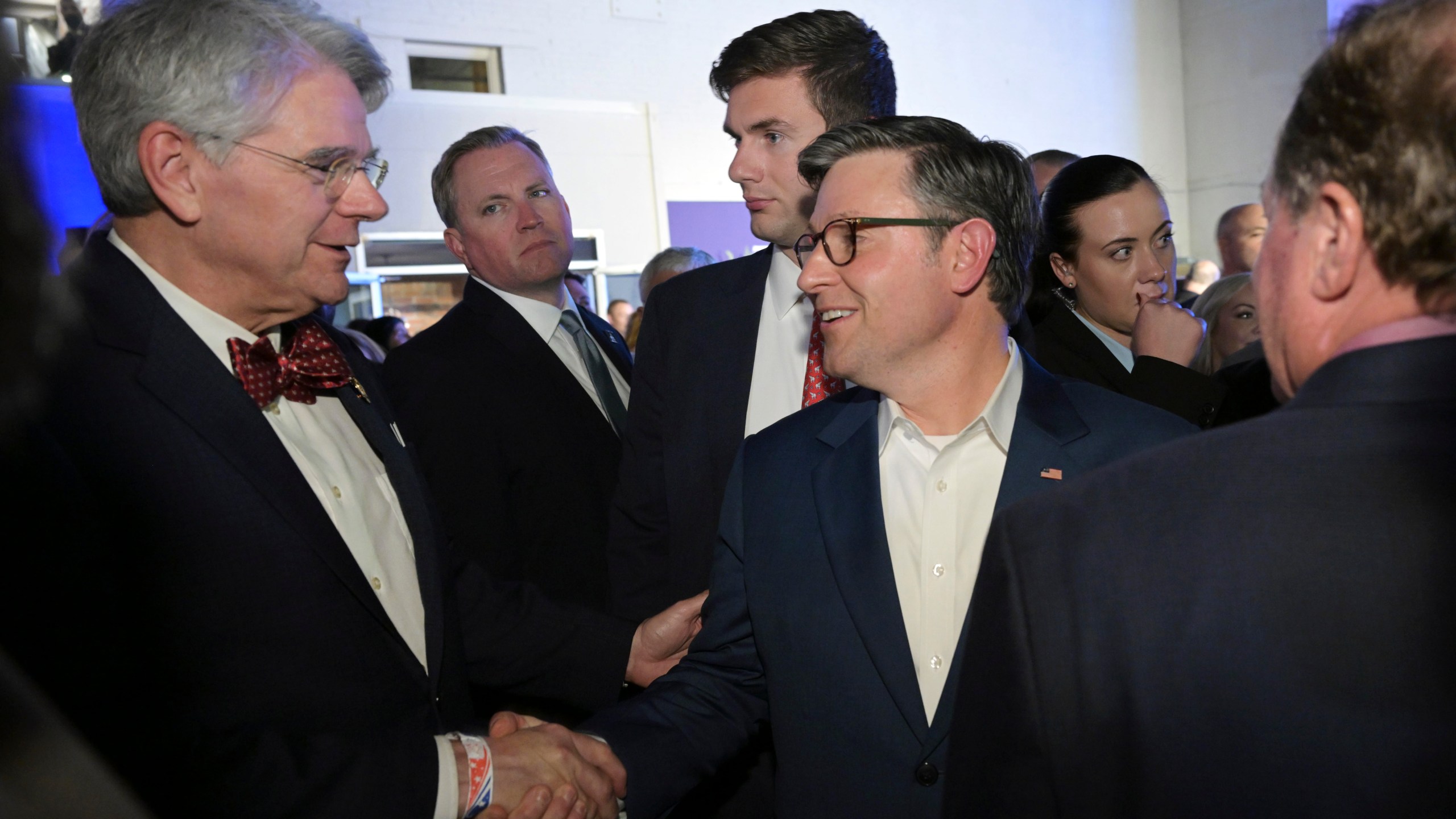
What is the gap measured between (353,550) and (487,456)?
103cm

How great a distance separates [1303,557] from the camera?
82cm

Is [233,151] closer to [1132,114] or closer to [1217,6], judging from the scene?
A: [1132,114]

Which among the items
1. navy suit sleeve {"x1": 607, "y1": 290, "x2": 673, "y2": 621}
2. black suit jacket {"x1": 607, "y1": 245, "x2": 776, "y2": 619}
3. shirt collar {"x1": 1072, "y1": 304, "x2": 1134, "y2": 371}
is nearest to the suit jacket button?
black suit jacket {"x1": 607, "y1": 245, "x2": 776, "y2": 619}

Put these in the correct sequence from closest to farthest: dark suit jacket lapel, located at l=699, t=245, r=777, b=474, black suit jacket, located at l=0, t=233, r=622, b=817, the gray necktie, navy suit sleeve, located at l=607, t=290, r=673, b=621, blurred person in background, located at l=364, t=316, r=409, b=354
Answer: black suit jacket, located at l=0, t=233, r=622, b=817
dark suit jacket lapel, located at l=699, t=245, r=777, b=474
navy suit sleeve, located at l=607, t=290, r=673, b=621
the gray necktie
blurred person in background, located at l=364, t=316, r=409, b=354

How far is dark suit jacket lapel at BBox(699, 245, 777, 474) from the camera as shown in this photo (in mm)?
2260

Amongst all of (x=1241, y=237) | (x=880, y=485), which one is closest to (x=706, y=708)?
(x=880, y=485)

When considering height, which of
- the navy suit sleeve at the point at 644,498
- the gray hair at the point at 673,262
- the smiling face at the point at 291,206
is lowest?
the navy suit sleeve at the point at 644,498

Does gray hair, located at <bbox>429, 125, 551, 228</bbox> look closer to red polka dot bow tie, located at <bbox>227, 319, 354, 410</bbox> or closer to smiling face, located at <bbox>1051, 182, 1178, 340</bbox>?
red polka dot bow tie, located at <bbox>227, 319, 354, 410</bbox>

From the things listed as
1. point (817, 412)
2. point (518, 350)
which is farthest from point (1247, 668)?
point (518, 350)

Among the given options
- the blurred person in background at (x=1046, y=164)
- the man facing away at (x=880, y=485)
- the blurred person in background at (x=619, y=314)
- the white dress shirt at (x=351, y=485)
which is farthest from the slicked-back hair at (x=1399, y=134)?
the blurred person in background at (x=619, y=314)

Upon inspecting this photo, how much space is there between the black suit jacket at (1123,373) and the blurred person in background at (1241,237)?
3048mm

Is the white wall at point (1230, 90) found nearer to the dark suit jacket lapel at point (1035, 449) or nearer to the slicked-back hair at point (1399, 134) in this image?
the dark suit jacket lapel at point (1035, 449)

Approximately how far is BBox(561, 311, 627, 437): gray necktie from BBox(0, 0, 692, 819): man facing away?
46.2 inches

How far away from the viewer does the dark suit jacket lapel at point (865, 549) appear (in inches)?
57.4
